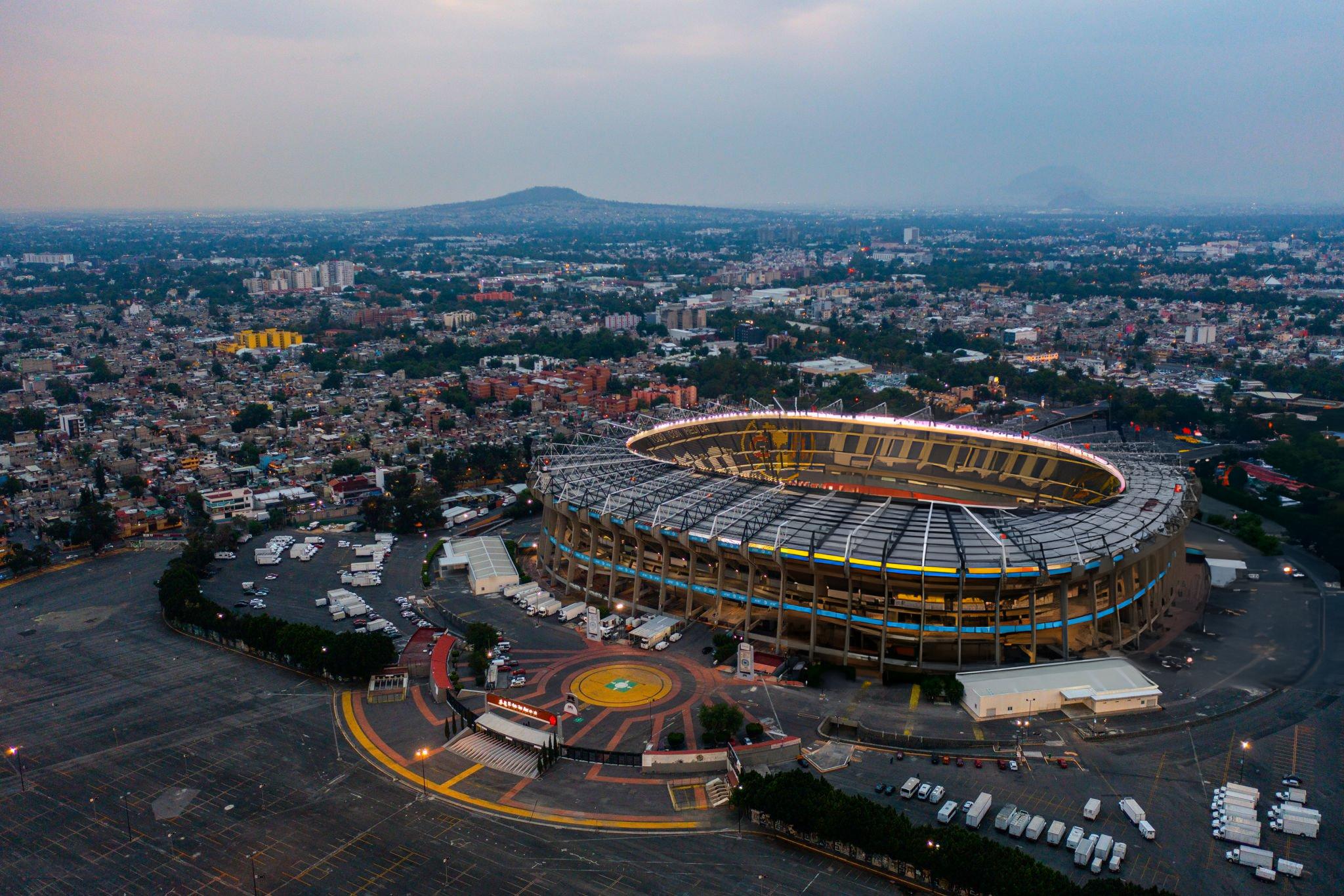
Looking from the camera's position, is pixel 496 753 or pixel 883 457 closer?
pixel 496 753

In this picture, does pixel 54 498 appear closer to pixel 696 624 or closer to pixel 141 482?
pixel 141 482

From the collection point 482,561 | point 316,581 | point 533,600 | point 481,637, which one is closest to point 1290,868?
point 481,637

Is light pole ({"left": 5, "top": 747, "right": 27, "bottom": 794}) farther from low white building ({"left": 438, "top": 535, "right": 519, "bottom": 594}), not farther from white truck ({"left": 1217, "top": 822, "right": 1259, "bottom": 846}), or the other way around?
white truck ({"left": 1217, "top": 822, "right": 1259, "bottom": 846})

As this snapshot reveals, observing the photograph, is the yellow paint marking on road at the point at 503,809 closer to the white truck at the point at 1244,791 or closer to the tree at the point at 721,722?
the tree at the point at 721,722

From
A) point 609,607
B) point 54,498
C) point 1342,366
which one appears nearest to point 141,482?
point 54,498

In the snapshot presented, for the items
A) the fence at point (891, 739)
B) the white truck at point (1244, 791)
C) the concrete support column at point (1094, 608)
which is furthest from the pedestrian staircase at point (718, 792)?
the concrete support column at point (1094, 608)

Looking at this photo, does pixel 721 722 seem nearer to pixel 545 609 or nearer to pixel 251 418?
pixel 545 609
